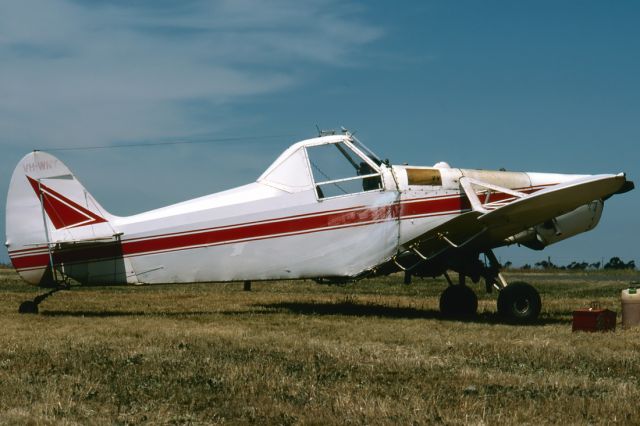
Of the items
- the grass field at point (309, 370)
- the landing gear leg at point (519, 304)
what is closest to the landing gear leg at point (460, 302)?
the grass field at point (309, 370)

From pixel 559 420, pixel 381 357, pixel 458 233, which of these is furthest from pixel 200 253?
pixel 559 420

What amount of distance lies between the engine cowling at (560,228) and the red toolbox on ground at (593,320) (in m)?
2.72

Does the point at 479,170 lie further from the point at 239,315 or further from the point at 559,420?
the point at 559,420

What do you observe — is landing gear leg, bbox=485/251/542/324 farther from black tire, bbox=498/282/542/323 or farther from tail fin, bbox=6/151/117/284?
tail fin, bbox=6/151/117/284

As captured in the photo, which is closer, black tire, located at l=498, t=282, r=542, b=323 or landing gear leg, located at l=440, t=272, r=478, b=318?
black tire, located at l=498, t=282, r=542, b=323

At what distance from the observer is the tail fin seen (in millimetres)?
13633

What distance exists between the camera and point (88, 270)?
13.5m

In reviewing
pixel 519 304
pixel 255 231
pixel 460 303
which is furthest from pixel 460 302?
pixel 255 231

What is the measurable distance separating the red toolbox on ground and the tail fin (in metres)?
8.02

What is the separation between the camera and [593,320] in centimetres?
1148

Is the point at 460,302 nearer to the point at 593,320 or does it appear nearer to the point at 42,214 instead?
the point at 593,320

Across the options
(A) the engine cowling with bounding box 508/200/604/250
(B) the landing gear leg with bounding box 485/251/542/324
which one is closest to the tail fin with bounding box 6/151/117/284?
(B) the landing gear leg with bounding box 485/251/542/324

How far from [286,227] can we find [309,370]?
19.3 ft

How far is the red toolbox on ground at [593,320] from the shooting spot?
11477mm
